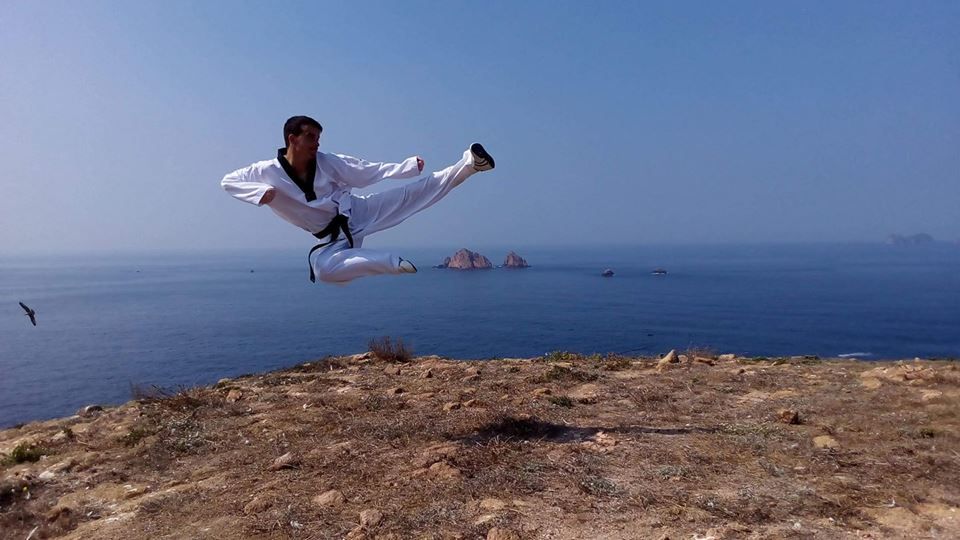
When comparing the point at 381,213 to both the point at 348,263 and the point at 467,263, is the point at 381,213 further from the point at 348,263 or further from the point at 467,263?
the point at 467,263

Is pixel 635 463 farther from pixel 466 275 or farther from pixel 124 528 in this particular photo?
pixel 466 275

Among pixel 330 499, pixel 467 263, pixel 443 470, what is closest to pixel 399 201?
pixel 443 470

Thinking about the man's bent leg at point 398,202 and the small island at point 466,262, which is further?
the small island at point 466,262

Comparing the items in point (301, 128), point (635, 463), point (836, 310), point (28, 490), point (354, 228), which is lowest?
point (836, 310)

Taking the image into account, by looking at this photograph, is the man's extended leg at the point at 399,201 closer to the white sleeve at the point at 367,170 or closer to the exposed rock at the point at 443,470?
the white sleeve at the point at 367,170

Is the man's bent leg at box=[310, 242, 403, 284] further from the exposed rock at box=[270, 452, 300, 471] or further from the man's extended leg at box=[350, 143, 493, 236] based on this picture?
the exposed rock at box=[270, 452, 300, 471]

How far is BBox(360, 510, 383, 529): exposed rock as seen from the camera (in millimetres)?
4270

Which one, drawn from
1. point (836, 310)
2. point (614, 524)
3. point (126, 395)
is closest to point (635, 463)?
point (614, 524)

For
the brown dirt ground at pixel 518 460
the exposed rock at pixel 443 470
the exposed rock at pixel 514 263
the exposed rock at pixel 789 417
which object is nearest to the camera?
the brown dirt ground at pixel 518 460

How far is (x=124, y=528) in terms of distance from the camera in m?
4.87

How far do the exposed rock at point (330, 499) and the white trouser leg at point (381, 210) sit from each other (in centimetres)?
210

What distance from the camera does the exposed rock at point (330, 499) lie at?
15.6 ft

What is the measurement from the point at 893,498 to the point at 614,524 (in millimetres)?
2217

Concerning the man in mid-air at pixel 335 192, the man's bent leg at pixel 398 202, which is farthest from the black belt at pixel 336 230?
the man's bent leg at pixel 398 202
